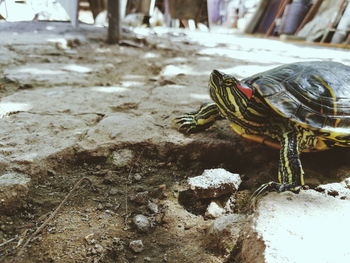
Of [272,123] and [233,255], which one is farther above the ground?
[272,123]

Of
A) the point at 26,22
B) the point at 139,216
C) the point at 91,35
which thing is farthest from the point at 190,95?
the point at 26,22

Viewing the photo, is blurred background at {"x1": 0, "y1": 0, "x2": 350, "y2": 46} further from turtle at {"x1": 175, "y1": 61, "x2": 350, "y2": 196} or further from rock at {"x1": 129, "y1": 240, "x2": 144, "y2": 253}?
rock at {"x1": 129, "y1": 240, "x2": 144, "y2": 253}

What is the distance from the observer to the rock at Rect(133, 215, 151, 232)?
1.18 meters

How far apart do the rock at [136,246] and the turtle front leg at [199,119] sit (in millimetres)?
817

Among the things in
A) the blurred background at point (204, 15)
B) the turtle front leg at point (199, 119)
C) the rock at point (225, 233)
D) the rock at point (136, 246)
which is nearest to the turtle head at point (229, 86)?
the turtle front leg at point (199, 119)

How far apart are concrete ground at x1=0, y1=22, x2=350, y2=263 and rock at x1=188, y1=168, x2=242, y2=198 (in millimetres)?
58

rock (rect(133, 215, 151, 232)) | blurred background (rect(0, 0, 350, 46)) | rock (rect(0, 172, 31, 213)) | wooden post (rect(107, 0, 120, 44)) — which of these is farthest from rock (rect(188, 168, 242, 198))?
blurred background (rect(0, 0, 350, 46))

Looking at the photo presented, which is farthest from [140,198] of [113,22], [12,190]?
[113,22]

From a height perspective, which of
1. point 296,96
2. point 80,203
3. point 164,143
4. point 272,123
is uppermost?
point 296,96

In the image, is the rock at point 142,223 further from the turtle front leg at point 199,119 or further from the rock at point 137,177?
the turtle front leg at point 199,119

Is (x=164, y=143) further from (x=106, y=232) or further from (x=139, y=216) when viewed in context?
(x=106, y=232)

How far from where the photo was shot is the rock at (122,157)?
155cm

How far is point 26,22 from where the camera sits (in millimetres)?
4492

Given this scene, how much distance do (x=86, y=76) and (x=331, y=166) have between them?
2216 millimetres
